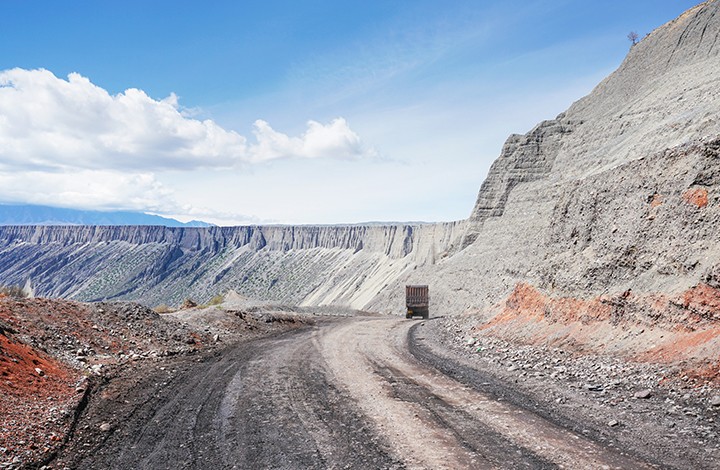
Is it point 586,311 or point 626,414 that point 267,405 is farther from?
point 586,311

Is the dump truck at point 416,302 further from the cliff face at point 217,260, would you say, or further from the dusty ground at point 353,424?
the cliff face at point 217,260

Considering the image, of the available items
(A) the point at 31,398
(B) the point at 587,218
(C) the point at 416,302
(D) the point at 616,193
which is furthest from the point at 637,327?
(C) the point at 416,302

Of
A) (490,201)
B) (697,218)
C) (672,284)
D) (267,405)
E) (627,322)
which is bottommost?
(267,405)

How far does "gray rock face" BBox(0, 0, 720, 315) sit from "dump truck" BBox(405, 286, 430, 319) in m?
4.48

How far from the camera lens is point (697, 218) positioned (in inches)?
489

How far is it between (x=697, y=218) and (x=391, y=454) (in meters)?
11.1

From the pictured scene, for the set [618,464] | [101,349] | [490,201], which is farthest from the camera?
[490,201]

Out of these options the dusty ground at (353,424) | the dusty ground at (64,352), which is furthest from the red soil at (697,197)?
the dusty ground at (64,352)

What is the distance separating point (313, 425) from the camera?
833 cm

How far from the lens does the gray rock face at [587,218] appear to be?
525 inches

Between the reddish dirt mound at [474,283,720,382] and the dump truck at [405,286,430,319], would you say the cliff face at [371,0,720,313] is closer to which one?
the reddish dirt mound at [474,283,720,382]

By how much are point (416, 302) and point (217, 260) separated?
128754mm

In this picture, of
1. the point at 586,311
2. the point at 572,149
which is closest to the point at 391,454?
the point at 586,311

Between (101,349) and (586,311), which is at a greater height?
(586,311)
